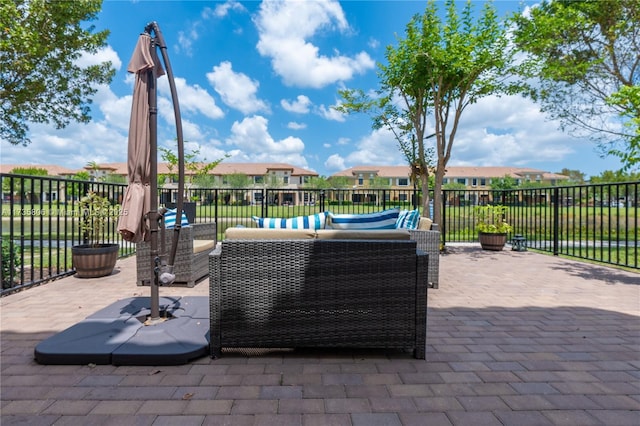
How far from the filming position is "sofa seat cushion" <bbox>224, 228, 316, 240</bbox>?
224 cm

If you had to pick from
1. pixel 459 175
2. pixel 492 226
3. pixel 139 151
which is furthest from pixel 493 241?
pixel 459 175

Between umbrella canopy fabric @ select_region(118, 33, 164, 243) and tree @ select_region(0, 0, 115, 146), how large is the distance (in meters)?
6.09

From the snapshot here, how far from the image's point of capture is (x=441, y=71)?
6.37m

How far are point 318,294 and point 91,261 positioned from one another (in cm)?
361

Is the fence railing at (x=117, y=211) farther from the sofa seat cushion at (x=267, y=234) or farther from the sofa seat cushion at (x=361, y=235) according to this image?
the sofa seat cushion at (x=361, y=235)

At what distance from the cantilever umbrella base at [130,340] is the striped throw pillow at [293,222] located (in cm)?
87

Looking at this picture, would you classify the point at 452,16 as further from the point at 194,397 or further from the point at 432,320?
the point at 194,397

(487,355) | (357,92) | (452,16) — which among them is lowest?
(487,355)

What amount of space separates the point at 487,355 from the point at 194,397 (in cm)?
183

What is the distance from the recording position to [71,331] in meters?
2.36

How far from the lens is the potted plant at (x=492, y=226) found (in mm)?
7004

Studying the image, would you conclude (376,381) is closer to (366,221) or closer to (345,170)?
(366,221)

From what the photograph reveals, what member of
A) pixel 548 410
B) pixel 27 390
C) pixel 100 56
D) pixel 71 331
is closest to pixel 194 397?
pixel 27 390

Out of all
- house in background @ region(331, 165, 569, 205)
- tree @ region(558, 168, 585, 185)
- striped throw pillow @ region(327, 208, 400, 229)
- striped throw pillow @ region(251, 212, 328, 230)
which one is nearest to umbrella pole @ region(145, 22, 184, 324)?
striped throw pillow @ region(251, 212, 328, 230)
